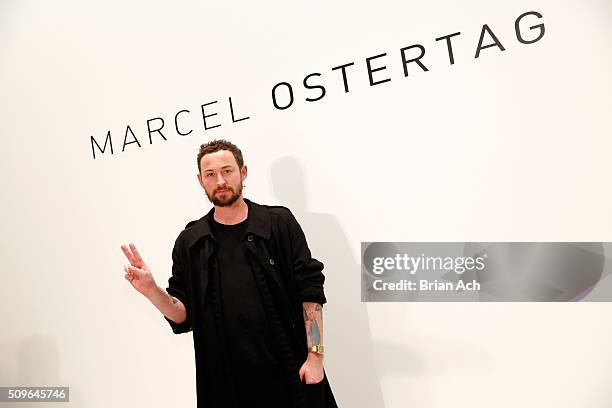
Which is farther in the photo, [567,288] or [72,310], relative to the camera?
[72,310]

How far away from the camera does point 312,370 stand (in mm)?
2443

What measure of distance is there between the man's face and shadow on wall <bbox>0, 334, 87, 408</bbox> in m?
1.43

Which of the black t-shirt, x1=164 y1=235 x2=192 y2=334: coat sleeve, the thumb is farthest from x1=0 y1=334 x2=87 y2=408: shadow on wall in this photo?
the black t-shirt

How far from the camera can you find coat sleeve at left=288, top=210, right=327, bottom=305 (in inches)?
97.1

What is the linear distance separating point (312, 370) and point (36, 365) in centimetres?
167

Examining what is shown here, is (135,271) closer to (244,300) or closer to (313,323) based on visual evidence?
(244,300)

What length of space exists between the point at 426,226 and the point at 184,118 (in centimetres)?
Answer: 123

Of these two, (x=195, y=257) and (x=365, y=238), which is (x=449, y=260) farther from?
(x=195, y=257)

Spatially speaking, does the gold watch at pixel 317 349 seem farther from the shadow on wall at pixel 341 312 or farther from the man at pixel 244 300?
the shadow on wall at pixel 341 312

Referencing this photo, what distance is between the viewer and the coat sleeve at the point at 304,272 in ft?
8.09

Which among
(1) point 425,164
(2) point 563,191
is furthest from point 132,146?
(2) point 563,191

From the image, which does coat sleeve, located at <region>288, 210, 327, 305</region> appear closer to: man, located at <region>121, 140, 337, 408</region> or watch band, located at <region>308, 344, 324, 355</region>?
man, located at <region>121, 140, 337, 408</region>

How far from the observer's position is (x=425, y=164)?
2.95 metres

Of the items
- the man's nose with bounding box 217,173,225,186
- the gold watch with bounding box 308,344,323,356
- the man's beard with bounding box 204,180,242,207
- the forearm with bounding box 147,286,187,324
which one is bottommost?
the gold watch with bounding box 308,344,323,356
